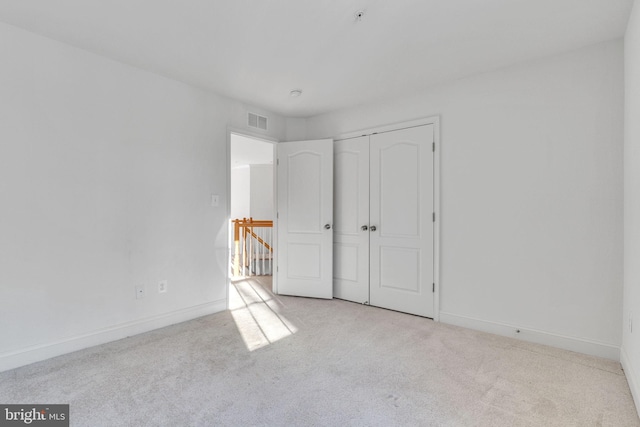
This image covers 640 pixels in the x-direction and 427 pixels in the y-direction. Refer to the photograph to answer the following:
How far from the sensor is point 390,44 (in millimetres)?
2389

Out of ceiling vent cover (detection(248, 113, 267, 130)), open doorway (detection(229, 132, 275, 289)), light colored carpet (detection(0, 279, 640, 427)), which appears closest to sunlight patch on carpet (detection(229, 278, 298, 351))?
light colored carpet (detection(0, 279, 640, 427))

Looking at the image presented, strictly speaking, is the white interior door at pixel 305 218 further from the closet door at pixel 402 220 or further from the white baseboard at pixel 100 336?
the white baseboard at pixel 100 336

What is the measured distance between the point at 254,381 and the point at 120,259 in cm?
163

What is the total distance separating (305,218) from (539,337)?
266 centimetres

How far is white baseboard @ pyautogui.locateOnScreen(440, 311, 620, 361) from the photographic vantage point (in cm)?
236

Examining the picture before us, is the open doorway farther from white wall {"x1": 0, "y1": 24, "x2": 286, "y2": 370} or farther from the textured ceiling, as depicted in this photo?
the textured ceiling

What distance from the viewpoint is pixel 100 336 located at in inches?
102

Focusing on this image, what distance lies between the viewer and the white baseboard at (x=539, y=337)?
7.75 ft

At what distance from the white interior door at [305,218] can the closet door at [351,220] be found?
0.12 metres

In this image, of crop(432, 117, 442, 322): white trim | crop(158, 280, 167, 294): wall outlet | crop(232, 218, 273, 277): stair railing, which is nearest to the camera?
crop(158, 280, 167, 294): wall outlet

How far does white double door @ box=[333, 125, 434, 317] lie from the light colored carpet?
0.62 m

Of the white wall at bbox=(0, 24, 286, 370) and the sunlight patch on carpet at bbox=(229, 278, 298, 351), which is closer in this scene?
the white wall at bbox=(0, 24, 286, 370)

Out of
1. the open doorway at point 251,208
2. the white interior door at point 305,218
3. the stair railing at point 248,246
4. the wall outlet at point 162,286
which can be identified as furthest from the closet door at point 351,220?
the wall outlet at point 162,286

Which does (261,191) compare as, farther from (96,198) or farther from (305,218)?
(96,198)
